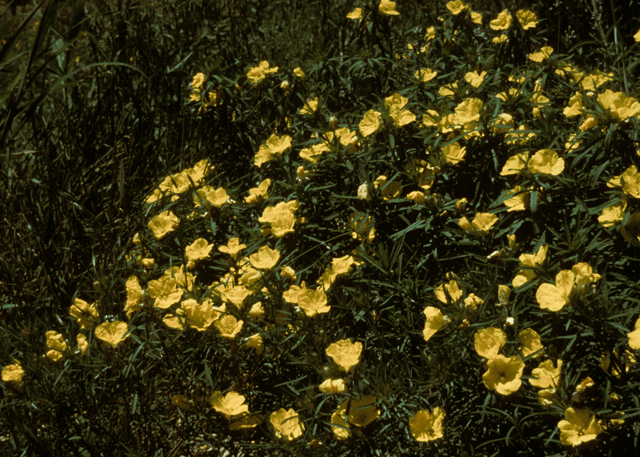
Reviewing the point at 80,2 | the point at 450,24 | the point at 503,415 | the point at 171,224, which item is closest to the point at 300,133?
the point at 171,224

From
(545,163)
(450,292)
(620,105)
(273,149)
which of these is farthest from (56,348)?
(620,105)

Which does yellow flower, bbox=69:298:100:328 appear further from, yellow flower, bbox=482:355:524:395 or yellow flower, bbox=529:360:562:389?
yellow flower, bbox=529:360:562:389

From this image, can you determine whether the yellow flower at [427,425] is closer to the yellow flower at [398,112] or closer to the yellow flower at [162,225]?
the yellow flower at [398,112]

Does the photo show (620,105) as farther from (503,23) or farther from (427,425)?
(427,425)

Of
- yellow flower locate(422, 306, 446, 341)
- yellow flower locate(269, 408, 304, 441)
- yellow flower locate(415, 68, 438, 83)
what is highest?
yellow flower locate(415, 68, 438, 83)

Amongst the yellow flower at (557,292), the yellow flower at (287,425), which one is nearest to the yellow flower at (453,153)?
the yellow flower at (557,292)

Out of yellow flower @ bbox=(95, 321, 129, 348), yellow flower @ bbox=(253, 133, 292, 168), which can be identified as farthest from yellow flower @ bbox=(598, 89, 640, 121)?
yellow flower @ bbox=(95, 321, 129, 348)

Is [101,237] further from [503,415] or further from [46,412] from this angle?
[503,415]

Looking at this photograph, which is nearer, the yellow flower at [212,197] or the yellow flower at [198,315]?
the yellow flower at [198,315]
